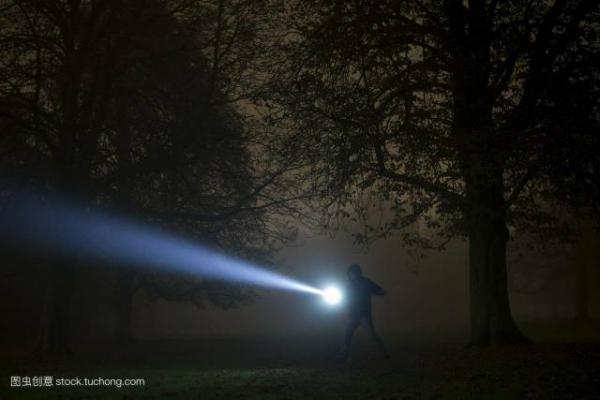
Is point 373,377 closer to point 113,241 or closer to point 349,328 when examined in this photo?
point 349,328

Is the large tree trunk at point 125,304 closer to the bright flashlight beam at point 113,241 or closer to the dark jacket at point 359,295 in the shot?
the bright flashlight beam at point 113,241

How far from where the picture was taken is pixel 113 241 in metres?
23.3

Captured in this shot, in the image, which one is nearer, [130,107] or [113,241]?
[130,107]

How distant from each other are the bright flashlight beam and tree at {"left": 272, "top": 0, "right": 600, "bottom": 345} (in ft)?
14.2

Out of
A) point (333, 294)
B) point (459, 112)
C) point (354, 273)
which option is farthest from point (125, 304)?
point (459, 112)

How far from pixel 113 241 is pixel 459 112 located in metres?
13.9

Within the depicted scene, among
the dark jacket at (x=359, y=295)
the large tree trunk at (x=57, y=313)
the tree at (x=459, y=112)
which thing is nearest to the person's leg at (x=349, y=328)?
the dark jacket at (x=359, y=295)

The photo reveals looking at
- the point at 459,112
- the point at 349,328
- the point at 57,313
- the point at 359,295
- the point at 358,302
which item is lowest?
the point at 349,328

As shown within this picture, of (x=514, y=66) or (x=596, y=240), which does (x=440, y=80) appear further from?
(x=596, y=240)

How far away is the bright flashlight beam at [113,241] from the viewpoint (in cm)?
1852

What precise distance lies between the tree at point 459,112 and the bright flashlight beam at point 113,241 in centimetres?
433

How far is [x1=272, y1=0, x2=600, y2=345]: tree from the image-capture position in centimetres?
1259

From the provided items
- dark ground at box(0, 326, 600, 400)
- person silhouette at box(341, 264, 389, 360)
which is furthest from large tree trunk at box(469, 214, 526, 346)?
person silhouette at box(341, 264, 389, 360)

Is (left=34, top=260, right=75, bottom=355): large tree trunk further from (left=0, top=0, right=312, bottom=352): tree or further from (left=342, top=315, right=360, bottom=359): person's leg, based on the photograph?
(left=342, top=315, right=360, bottom=359): person's leg
